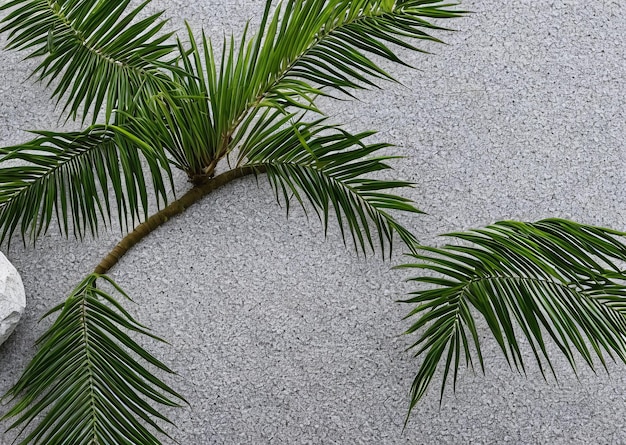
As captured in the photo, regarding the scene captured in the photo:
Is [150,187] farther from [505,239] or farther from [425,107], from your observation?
[505,239]

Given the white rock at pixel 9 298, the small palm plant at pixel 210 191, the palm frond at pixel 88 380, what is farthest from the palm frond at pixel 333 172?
the white rock at pixel 9 298

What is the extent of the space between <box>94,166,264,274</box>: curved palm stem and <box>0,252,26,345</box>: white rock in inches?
6.2

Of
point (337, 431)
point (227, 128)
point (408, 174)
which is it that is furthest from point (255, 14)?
point (337, 431)

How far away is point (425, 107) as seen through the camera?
5.49 ft

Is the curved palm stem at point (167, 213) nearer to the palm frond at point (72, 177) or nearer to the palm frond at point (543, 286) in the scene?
the palm frond at point (72, 177)

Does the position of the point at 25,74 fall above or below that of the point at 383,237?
above

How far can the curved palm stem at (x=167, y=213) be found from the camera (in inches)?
60.5

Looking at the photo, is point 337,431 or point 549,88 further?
point 549,88

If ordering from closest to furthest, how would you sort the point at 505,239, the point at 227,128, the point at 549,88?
the point at 505,239, the point at 227,128, the point at 549,88

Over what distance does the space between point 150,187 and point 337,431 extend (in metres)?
0.68

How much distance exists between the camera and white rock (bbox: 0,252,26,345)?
1428 mm

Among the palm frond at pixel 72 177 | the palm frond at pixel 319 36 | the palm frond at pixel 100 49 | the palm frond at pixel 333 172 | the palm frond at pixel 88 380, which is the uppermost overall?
the palm frond at pixel 319 36

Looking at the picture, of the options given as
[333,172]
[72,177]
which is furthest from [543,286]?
[72,177]

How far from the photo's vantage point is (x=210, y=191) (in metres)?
1.59
